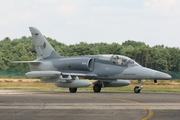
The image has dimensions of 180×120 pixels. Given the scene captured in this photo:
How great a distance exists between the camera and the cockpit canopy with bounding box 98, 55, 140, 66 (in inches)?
1275

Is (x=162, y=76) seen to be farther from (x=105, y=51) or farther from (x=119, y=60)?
(x=105, y=51)

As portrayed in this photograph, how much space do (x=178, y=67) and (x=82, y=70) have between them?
105m

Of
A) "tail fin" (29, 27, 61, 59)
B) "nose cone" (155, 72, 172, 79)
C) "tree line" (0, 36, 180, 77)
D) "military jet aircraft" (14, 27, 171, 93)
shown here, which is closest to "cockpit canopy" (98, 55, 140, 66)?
"military jet aircraft" (14, 27, 171, 93)

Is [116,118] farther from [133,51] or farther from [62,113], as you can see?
[133,51]

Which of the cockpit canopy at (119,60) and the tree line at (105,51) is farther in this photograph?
the tree line at (105,51)

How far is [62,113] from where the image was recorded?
50.3 ft

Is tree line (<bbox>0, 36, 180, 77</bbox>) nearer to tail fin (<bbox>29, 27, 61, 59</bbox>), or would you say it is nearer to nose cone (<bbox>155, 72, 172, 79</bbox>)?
tail fin (<bbox>29, 27, 61, 59</bbox>)

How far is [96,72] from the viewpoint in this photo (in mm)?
33312

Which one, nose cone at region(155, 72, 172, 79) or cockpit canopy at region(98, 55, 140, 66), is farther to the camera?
cockpit canopy at region(98, 55, 140, 66)

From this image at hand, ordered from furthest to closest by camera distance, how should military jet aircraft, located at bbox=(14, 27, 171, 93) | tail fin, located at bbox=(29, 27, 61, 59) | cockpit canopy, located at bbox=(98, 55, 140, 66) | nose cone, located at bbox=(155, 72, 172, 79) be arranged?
tail fin, located at bbox=(29, 27, 61, 59) < cockpit canopy, located at bbox=(98, 55, 140, 66) < military jet aircraft, located at bbox=(14, 27, 171, 93) < nose cone, located at bbox=(155, 72, 172, 79)

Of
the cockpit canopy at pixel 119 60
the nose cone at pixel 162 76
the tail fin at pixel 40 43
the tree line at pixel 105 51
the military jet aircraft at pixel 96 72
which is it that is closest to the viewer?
the nose cone at pixel 162 76

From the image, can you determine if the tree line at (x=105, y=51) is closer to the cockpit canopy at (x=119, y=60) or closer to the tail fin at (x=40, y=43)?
the tail fin at (x=40, y=43)

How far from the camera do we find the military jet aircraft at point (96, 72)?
31517 millimetres

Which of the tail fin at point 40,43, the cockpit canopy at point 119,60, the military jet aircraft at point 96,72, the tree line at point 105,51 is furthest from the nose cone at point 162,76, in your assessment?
the tree line at point 105,51
